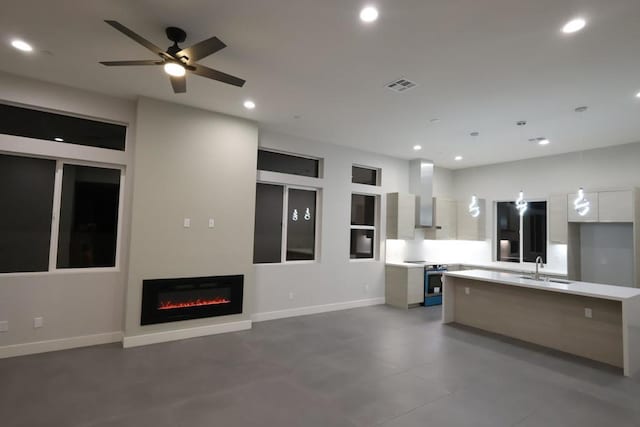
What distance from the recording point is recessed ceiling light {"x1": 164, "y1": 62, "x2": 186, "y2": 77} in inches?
112

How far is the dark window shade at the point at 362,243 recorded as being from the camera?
23.2 ft

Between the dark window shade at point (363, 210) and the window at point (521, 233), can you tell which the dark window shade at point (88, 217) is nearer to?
the dark window shade at point (363, 210)

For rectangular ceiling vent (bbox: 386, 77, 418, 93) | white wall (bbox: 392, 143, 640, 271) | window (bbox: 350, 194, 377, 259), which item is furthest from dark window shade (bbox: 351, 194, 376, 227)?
rectangular ceiling vent (bbox: 386, 77, 418, 93)

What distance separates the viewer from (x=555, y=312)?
14.9 feet

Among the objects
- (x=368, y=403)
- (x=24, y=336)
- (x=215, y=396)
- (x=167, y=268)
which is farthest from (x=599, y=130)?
(x=24, y=336)

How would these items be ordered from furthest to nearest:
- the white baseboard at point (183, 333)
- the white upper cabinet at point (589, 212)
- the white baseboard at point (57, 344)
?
the white upper cabinet at point (589, 212)
the white baseboard at point (183, 333)
the white baseboard at point (57, 344)

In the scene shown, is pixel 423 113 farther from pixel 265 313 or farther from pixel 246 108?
pixel 265 313

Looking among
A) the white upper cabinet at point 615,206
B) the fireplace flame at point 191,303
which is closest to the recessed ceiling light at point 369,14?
the fireplace flame at point 191,303

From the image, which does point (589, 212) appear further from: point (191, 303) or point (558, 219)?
point (191, 303)

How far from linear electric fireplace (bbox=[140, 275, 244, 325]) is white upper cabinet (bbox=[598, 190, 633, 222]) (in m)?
6.25

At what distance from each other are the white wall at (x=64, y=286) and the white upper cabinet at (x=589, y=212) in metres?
7.50

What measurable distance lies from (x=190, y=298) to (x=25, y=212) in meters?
2.28

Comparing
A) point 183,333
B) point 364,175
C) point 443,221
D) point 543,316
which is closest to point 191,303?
point 183,333

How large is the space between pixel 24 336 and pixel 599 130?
334 inches
